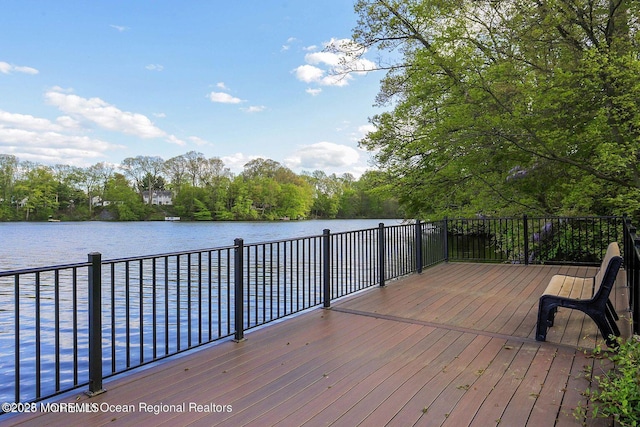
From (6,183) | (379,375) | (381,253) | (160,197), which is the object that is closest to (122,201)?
(160,197)

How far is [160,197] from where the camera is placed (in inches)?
2088

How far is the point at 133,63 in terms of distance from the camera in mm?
24281

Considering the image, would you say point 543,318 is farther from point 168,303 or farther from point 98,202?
point 98,202

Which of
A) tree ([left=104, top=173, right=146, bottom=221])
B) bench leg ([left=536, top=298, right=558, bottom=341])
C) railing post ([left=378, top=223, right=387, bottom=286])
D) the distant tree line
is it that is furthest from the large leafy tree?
tree ([left=104, top=173, right=146, bottom=221])

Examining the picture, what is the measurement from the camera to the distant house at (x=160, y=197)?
52378 mm

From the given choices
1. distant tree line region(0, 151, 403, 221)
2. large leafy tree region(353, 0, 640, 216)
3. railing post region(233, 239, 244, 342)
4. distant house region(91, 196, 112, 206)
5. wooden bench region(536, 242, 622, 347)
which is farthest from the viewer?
distant house region(91, 196, 112, 206)

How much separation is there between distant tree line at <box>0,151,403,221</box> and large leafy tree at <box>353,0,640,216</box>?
32496mm

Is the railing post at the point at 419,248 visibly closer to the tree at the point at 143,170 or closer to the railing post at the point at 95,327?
the railing post at the point at 95,327

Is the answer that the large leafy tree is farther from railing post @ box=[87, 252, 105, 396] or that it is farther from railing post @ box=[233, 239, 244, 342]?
railing post @ box=[87, 252, 105, 396]

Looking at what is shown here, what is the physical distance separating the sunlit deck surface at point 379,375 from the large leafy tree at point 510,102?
4.63 metres

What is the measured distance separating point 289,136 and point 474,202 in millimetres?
25400

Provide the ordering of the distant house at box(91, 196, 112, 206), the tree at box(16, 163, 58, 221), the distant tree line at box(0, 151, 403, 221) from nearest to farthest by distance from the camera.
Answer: the tree at box(16, 163, 58, 221), the distant tree line at box(0, 151, 403, 221), the distant house at box(91, 196, 112, 206)

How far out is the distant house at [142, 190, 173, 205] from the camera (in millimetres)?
52378

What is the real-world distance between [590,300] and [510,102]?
283 inches
